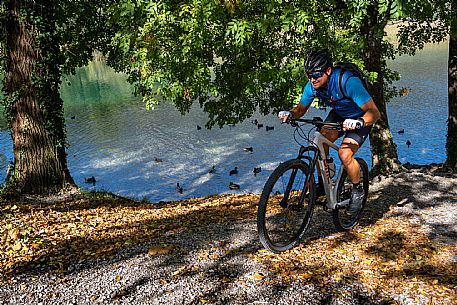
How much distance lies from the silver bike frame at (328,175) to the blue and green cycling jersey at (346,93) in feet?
1.52

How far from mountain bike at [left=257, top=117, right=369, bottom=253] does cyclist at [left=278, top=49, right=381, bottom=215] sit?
0.53 ft

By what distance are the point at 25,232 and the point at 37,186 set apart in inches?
134

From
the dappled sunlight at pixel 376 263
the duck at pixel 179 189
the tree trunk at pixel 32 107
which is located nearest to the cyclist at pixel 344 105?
the dappled sunlight at pixel 376 263

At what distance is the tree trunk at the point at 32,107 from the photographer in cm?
856

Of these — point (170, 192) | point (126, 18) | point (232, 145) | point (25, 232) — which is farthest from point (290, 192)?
point (232, 145)

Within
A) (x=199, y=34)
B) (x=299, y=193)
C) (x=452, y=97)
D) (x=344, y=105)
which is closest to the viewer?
(x=344, y=105)

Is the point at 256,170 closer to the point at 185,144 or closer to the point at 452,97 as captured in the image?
the point at 185,144

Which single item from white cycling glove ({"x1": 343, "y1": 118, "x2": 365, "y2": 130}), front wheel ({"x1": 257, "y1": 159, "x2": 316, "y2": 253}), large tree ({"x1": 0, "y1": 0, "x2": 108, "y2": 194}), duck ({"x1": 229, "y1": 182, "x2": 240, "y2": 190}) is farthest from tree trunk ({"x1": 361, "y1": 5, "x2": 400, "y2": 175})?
duck ({"x1": 229, "y1": 182, "x2": 240, "y2": 190})

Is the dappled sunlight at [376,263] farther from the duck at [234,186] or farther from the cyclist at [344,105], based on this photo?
the duck at [234,186]

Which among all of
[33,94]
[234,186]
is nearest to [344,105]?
[33,94]

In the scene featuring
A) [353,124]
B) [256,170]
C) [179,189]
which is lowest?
Result: [179,189]

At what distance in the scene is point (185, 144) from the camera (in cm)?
3625

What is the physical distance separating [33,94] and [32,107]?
0.99 ft

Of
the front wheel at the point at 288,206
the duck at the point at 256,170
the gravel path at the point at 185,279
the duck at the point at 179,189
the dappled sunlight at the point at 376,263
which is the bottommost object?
the duck at the point at 179,189
